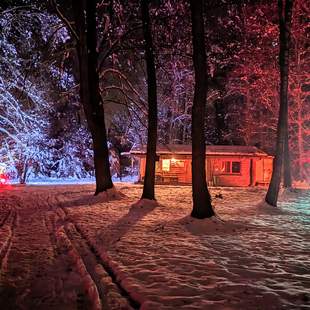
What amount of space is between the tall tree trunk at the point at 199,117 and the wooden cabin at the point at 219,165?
20687 millimetres

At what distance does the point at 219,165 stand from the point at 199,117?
2201 cm

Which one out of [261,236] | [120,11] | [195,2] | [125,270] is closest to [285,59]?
[195,2]

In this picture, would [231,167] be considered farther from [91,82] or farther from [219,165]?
[91,82]

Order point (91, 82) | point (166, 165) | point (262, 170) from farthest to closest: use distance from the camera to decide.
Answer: point (262, 170) < point (166, 165) < point (91, 82)

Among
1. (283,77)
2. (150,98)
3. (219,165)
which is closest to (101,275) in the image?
(150,98)

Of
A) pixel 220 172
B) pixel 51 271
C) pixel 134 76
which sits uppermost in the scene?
pixel 134 76

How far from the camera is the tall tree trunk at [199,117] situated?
13.1m

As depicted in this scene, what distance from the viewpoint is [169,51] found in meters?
20.4

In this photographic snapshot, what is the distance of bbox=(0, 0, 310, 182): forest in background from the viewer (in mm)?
20547

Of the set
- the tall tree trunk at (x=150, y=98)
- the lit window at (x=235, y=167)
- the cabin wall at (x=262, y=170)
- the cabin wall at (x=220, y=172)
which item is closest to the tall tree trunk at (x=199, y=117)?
the tall tree trunk at (x=150, y=98)

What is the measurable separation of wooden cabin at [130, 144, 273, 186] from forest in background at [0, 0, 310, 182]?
7.95 ft

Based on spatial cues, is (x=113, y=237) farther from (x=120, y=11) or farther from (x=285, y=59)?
(x=120, y=11)

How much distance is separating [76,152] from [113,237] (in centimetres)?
3209

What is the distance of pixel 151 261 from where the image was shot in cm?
812
